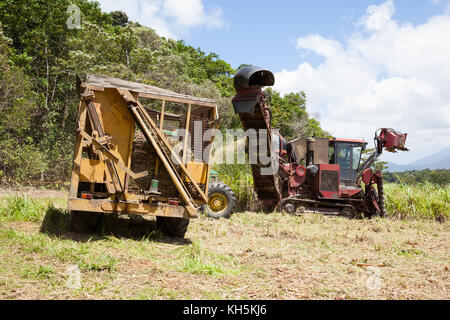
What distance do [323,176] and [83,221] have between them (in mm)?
7804

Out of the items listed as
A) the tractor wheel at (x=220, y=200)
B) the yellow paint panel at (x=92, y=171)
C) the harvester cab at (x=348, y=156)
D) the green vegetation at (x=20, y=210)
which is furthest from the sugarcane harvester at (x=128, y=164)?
the harvester cab at (x=348, y=156)

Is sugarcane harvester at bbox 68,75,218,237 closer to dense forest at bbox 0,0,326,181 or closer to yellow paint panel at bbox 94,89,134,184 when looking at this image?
yellow paint panel at bbox 94,89,134,184

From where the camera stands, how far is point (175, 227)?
6.07m

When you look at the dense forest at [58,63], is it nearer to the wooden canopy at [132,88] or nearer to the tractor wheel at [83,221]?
the tractor wheel at [83,221]

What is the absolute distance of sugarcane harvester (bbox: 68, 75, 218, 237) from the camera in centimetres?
518

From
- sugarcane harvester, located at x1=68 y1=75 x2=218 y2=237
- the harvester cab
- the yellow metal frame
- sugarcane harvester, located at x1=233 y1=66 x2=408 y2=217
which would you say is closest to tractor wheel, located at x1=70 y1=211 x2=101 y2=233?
sugarcane harvester, located at x1=68 y1=75 x2=218 y2=237

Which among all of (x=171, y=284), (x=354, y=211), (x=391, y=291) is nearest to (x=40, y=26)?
(x=354, y=211)

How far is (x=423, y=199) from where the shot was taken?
1112cm

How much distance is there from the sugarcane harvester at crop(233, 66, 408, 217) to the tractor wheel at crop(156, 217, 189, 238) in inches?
177

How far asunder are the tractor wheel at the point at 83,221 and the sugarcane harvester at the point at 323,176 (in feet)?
17.8

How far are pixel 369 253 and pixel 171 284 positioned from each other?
12.3ft

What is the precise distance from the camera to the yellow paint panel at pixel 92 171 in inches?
204

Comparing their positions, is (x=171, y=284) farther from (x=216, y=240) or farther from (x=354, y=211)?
(x=354, y=211)

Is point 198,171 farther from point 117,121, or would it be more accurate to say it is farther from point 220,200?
point 220,200
